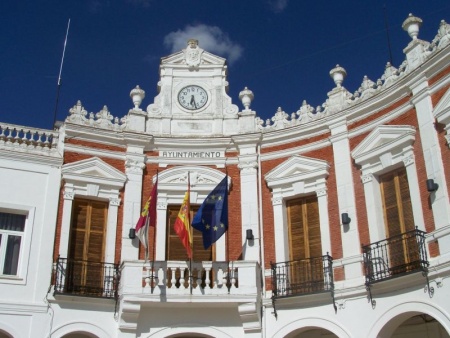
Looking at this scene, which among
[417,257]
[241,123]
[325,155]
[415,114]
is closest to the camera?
[417,257]

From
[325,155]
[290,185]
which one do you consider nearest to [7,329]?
[290,185]

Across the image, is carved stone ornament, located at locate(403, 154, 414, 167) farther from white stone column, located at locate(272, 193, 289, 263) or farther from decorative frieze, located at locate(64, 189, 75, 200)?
decorative frieze, located at locate(64, 189, 75, 200)

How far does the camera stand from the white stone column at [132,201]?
18200mm

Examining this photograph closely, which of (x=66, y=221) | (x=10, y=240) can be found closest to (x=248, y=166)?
(x=66, y=221)

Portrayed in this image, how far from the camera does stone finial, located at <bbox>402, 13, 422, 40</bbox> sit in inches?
693

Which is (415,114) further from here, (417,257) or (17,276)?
(17,276)

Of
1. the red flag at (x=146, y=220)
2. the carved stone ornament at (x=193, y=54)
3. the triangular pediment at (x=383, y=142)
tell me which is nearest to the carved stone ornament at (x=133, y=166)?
the red flag at (x=146, y=220)

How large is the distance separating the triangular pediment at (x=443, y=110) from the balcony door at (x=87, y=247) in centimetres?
933

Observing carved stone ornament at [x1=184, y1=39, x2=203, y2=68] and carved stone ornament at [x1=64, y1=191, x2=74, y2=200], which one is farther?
carved stone ornament at [x1=184, y1=39, x2=203, y2=68]

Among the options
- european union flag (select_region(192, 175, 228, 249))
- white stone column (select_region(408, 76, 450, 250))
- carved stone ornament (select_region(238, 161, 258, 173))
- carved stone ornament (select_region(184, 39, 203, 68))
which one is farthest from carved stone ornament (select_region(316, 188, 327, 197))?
carved stone ornament (select_region(184, 39, 203, 68))

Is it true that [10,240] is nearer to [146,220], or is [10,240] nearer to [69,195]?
[69,195]

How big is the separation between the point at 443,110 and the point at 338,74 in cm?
435

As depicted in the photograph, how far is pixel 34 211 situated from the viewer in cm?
1775

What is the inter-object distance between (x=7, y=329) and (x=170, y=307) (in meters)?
4.05
